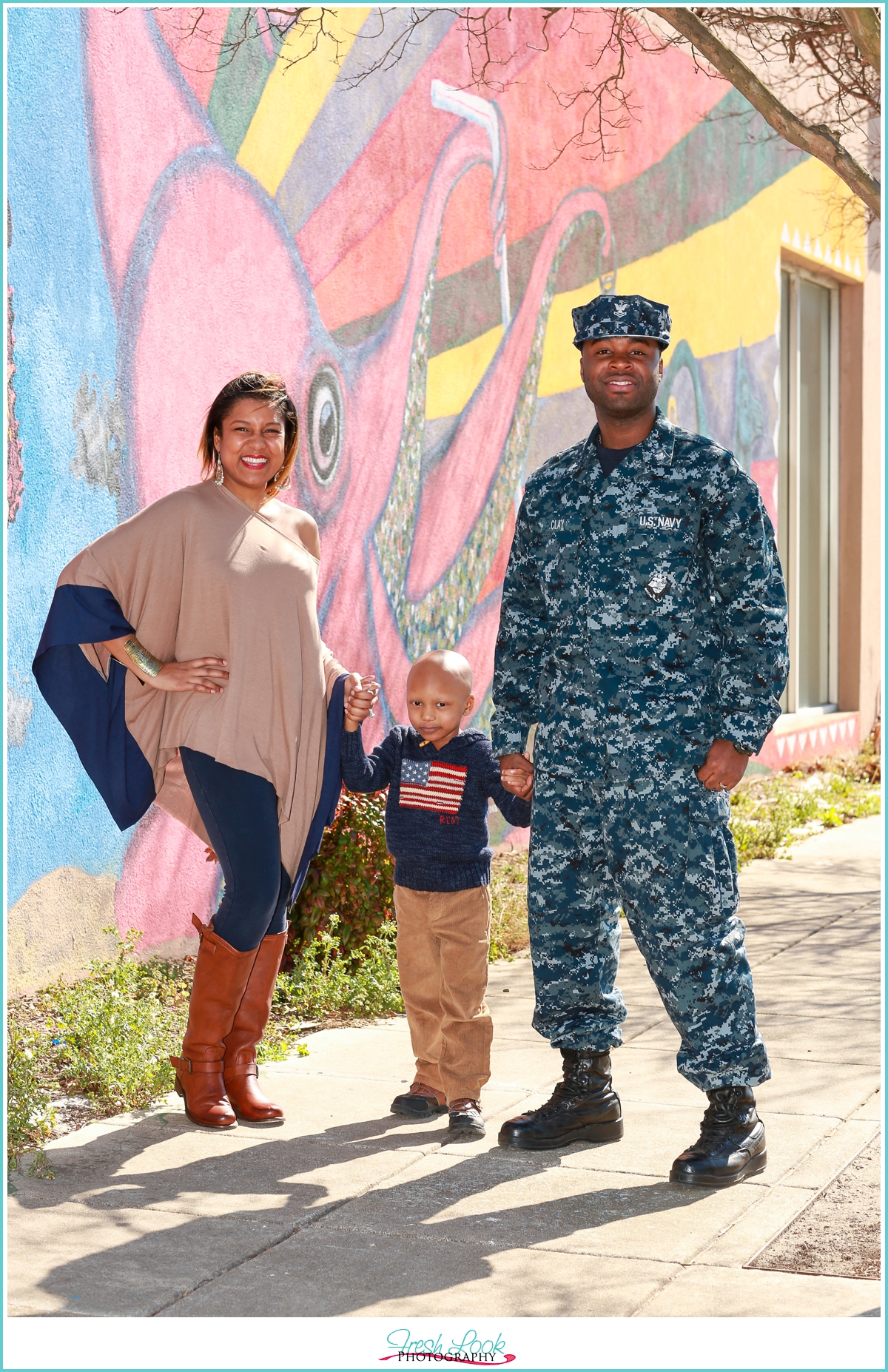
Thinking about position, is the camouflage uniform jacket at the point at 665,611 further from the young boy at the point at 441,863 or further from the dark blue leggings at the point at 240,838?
the dark blue leggings at the point at 240,838

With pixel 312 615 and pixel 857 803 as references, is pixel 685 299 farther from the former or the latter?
pixel 312 615

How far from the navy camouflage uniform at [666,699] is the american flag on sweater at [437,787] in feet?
1.22

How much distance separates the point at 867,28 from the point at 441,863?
236cm

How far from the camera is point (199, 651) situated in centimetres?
444

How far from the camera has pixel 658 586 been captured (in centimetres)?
409

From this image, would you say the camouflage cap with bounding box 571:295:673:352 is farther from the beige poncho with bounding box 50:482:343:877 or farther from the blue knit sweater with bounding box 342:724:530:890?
the blue knit sweater with bounding box 342:724:530:890

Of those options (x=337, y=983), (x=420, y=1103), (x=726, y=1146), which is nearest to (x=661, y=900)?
(x=726, y=1146)

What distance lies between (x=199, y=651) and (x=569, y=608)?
1.02 m

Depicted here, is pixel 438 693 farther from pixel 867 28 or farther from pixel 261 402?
pixel 867 28

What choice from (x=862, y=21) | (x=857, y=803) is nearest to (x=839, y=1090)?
(x=862, y=21)

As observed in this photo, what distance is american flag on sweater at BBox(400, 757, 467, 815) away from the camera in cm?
456

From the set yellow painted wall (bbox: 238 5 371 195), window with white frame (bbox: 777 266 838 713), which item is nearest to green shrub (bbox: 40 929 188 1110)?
yellow painted wall (bbox: 238 5 371 195)

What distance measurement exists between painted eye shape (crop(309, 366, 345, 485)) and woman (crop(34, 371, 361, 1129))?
2543mm

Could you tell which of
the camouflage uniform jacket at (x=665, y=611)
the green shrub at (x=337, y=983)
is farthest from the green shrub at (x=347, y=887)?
the camouflage uniform jacket at (x=665, y=611)
